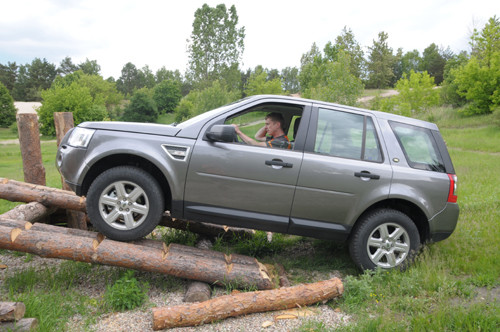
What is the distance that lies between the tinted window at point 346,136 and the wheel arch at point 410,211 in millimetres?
595

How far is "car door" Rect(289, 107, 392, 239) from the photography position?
4.51 metres

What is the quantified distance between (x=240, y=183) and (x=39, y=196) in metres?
3.30

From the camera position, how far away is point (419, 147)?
16.1 feet

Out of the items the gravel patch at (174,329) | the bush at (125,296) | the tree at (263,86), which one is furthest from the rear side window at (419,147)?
the tree at (263,86)

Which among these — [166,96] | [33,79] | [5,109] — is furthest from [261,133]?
[33,79]

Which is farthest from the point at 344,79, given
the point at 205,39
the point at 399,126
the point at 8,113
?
the point at 8,113

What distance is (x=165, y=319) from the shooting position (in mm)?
3688

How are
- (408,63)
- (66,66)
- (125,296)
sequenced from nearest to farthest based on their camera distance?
(125,296) → (408,63) → (66,66)

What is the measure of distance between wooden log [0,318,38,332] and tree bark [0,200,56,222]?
2.26 meters

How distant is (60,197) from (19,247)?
1638mm

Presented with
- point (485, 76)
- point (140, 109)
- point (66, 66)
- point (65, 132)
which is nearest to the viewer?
point (65, 132)

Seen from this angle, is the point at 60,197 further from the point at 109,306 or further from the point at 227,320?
the point at 227,320

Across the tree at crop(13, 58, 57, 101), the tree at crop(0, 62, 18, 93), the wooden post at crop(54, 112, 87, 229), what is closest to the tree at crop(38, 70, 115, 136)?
the tree at crop(13, 58, 57, 101)

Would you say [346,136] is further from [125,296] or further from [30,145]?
[30,145]
